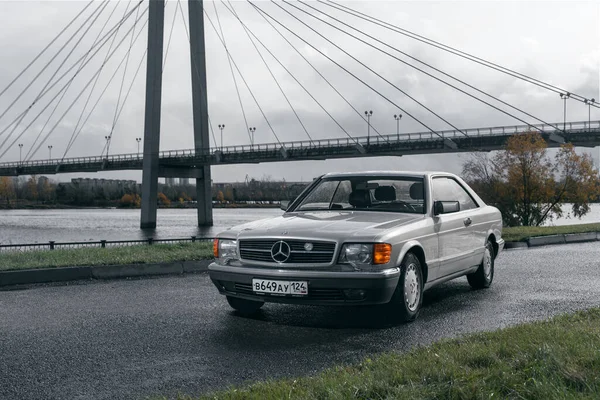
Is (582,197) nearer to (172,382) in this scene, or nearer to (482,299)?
(482,299)

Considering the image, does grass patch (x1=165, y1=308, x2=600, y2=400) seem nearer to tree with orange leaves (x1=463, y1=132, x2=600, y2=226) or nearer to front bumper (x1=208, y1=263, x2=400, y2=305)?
front bumper (x1=208, y1=263, x2=400, y2=305)

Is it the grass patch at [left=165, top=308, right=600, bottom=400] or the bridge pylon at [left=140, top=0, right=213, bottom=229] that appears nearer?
the grass patch at [left=165, top=308, right=600, bottom=400]

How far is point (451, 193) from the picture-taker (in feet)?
27.1

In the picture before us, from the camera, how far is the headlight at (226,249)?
6738mm

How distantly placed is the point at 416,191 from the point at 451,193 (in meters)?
0.97

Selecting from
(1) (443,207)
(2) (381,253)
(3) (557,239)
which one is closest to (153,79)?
(3) (557,239)

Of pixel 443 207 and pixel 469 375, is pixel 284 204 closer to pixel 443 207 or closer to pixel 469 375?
pixel 443 207

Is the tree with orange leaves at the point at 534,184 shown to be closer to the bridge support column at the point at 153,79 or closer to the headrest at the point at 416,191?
the bridge support column at the point at 153,79

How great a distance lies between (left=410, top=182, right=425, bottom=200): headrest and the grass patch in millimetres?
2640

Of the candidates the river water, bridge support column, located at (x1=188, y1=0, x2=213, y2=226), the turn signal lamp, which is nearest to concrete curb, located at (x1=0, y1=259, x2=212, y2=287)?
the turn signal lamp

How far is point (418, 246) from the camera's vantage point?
22.4 ft

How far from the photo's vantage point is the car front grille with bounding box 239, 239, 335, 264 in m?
6.20

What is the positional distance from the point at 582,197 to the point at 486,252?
200 feet

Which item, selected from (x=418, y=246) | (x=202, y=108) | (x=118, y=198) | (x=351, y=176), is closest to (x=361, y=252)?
(x=418, y=246)
